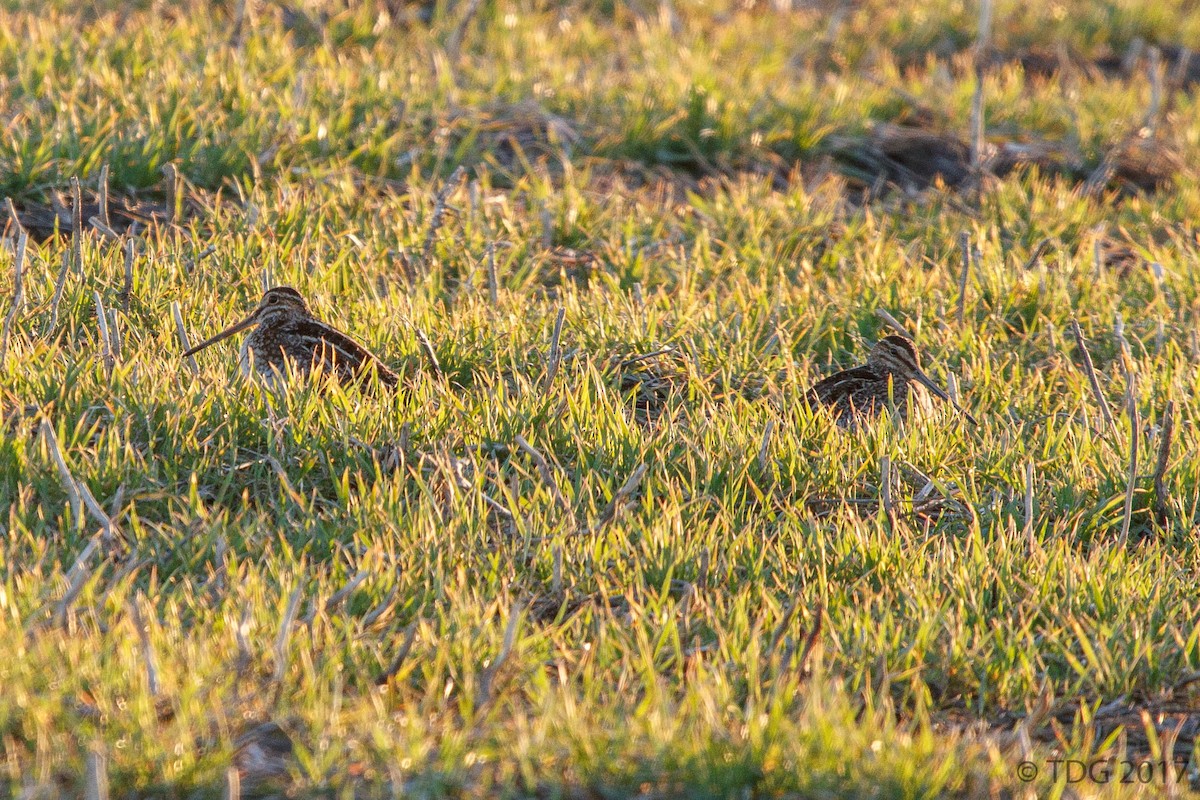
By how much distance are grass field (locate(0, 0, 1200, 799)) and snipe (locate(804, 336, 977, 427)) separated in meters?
0.14

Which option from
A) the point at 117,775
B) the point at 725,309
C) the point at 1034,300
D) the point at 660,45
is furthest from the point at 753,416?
the point at 660,45

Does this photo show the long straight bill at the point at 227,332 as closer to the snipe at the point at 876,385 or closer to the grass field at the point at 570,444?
the grass field at the point at 570,444

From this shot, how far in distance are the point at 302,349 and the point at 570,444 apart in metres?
1.00

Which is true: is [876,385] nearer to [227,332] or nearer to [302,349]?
[302,349]

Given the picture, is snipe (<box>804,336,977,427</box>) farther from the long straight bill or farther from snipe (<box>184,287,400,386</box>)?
the long straight bill

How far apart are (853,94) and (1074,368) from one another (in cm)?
342

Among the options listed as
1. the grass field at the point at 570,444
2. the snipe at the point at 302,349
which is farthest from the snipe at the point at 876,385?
the snipe at the point at 302,349

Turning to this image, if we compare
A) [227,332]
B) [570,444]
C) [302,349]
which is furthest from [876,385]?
[227,332]

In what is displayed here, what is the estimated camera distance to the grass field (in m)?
2.88

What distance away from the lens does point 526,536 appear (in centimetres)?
371

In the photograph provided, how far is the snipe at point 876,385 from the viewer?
4684 millimetres

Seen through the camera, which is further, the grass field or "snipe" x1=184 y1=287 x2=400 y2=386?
"snipe" x1=184 y1=287 x2=400 y2=386

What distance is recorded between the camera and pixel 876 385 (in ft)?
15.6

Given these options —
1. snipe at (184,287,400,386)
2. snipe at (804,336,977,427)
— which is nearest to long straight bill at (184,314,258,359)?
snipe at (184,287,400,386)
